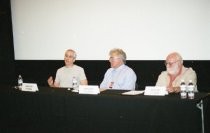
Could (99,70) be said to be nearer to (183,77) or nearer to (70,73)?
(70,73)

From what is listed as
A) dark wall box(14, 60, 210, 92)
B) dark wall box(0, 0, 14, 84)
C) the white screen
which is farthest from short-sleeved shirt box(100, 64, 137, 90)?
dark wall box(0, 0, 14, 84)

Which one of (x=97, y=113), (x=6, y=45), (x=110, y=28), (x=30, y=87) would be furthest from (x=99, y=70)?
(x=97, y=113)

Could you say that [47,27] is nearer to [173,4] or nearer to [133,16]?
[133,16]

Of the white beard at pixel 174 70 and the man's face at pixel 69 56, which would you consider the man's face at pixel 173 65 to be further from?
the man's face at pixel 69 56

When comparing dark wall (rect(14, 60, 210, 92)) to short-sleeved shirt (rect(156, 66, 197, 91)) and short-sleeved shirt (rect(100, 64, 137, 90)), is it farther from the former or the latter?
short-sleeved shirt (rect(156, 66, 197, 91))

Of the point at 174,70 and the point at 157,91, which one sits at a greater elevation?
the point at 174,70

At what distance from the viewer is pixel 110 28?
558cm

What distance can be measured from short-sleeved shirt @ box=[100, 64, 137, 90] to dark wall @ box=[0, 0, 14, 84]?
115 inches

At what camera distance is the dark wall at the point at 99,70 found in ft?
16.4

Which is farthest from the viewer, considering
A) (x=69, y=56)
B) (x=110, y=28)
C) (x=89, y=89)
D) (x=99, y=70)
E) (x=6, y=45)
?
(x=6, y=45)

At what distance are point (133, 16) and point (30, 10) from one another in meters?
2.17

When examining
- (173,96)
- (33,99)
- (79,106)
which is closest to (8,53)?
(33,99)

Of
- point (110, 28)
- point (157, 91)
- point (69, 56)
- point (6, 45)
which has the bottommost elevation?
point (157, 91)

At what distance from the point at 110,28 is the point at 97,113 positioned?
2.65 m
